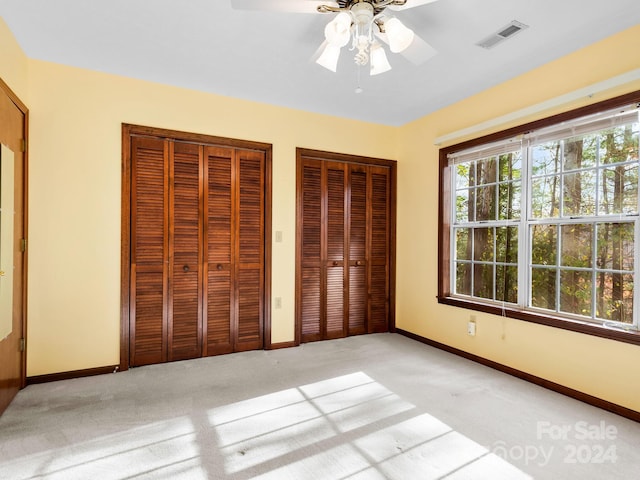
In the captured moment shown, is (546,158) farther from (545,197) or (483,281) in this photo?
(483,281)

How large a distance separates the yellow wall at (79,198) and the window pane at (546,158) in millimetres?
2980

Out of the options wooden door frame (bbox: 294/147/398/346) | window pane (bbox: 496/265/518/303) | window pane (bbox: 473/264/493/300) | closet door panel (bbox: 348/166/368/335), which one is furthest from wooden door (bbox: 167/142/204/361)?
window pane (bbox: 496/265/518/303)

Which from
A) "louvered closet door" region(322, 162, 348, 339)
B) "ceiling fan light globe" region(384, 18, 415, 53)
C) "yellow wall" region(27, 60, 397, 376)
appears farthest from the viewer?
"louvered closet door" region(322, 162, 348, 339)

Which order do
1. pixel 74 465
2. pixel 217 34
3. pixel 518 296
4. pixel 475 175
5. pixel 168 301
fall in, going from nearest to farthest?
pixel 74 465, pixel 217 34, pixel 518 296, pixel 168 301, pixel 475 175

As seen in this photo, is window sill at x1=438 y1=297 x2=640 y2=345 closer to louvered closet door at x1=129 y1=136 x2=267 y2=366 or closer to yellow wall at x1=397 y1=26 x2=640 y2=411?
yellow wall at x1=397 y1=26 x2=640 y2=411

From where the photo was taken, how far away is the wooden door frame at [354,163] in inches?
152

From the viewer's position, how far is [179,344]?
3.34 m

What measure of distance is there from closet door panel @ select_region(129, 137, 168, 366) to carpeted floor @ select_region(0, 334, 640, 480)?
239 millimetres

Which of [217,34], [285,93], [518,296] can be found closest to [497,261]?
[518,296]

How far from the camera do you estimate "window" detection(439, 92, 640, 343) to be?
2.43 m

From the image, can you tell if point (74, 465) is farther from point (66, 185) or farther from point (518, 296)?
point (518, 296)

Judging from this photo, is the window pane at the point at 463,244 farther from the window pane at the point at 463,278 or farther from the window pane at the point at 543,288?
the window pane at the point at 543,288

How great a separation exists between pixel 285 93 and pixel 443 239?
7.28 feet

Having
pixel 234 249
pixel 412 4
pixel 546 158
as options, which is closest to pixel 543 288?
pixel 546 158
